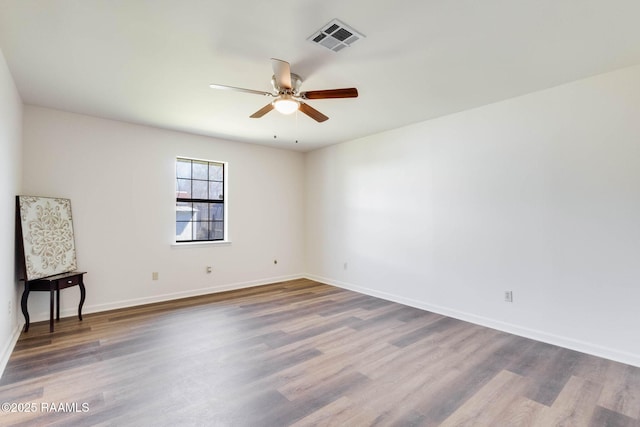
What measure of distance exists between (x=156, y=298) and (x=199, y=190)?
1.77m

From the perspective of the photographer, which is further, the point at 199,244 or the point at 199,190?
the point at 199,190

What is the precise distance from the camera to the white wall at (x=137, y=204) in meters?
3.82

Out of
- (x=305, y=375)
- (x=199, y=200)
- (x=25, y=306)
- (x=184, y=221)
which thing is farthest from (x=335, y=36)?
(x=25, y=306)

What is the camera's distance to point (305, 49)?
2.37 m

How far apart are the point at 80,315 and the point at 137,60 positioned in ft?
10.2

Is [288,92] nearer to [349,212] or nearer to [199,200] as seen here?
[349,212]

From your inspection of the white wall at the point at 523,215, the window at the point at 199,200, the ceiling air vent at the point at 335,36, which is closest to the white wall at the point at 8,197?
the window at the point at 199,200

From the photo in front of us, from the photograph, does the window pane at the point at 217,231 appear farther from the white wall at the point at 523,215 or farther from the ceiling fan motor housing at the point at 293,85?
the ceiling fan motor housing at the point at 293,85

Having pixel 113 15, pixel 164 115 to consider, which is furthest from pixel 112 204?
pixel 113 15

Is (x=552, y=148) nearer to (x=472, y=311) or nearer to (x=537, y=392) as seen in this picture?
(x=472, y=311)

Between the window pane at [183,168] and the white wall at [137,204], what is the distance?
177 mm

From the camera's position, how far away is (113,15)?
199 centimetres

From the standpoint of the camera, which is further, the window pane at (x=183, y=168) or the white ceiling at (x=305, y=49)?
the window pane at (x=183, y=168)

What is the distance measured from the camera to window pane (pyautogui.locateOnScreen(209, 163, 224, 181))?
5.23m
